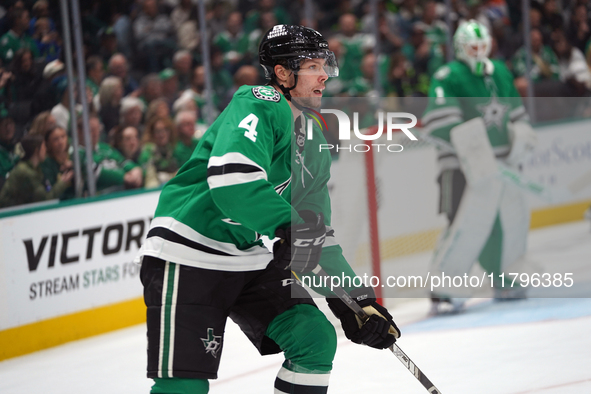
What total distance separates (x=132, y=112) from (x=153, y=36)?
71 cm

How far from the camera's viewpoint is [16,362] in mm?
3336

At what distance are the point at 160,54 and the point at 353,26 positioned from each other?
163 centimetres

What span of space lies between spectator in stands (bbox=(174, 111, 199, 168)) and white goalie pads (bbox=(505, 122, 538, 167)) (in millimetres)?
1763

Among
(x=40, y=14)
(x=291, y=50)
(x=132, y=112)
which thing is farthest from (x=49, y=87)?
(x=291, y=50)

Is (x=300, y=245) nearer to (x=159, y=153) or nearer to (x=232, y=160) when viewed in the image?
(x=232, y=160)

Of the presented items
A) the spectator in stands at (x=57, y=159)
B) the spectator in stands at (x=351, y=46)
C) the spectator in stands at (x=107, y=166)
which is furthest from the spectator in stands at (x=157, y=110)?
the spectator in stands at (x=351, y=46)

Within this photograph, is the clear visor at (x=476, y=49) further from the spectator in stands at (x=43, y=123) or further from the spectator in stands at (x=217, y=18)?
the spectator in stands at (x=43, y=123)

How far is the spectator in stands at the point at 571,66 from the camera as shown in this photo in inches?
241

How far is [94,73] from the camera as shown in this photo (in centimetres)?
415

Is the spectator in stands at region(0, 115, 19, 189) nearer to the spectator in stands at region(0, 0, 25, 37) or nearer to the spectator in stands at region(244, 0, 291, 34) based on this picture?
the spectator in stands at region(0, 0, 25, 37)

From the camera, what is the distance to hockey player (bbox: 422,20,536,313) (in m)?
3.44

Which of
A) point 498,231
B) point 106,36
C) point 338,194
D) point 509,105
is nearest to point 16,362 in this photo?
point 338,194

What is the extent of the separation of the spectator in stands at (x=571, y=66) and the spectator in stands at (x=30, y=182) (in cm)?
407

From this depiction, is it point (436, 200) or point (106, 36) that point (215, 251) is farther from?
point (106, 36)
